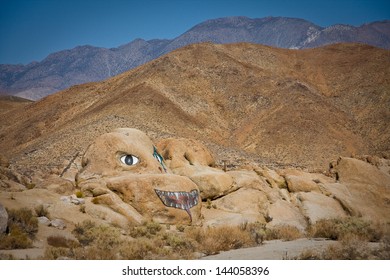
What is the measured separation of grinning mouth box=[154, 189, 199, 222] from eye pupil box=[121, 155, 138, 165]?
254 cm

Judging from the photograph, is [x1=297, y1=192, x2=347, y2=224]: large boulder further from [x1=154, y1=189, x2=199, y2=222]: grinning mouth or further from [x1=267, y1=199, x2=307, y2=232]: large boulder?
[x1=154, y1=189, x2=199, y2=222]: grinning mouth

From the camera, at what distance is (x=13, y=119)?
70125 millimetres

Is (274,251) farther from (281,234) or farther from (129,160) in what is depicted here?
(129,160)

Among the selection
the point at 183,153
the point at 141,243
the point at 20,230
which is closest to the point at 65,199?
the point at 20,230

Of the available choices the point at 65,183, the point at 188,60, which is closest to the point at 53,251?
the point at 65,183

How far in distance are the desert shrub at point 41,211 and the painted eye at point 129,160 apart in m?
5.55

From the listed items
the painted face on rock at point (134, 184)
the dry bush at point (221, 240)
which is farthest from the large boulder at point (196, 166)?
the dry bush at point (221, 240)

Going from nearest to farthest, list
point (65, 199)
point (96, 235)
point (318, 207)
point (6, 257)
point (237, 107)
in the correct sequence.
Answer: point (6, 257)
point (96, 235)
point (65, 199)
point (318, 207)
point (237, 107)

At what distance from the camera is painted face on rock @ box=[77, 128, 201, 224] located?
15.9 m

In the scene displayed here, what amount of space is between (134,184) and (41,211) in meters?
4.27

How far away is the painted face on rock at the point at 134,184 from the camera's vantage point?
15914mm

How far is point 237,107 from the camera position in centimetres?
6172

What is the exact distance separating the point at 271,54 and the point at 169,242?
225 ft

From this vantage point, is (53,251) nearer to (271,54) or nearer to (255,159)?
(255,159)
